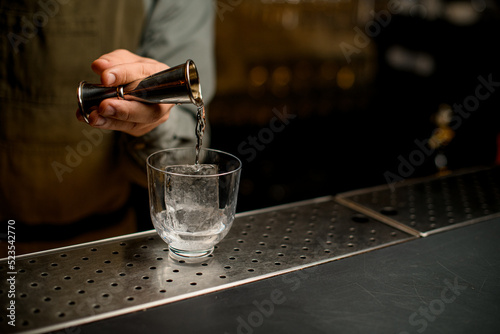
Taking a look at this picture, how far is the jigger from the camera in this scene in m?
0.94

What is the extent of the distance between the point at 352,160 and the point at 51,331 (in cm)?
277

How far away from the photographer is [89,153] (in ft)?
5.30

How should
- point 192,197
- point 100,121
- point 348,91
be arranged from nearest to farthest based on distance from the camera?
point 192,197 < point 100,121 < point 348,91

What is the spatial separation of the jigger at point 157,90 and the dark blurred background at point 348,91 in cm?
187

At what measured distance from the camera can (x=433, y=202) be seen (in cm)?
142

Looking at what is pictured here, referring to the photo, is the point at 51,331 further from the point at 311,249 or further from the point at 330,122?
the point at 330,122

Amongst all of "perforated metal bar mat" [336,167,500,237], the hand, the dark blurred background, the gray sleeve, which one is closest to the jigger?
the hand

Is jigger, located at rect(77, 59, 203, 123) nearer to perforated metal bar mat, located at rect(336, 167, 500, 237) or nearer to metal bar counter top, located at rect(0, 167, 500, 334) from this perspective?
metal bar counter top, located at rect(0, 167, 500, 334)

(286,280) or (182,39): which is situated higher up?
(182,39)

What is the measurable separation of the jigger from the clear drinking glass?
124mm

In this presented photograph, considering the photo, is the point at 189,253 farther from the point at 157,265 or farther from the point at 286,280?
the point at 286,280

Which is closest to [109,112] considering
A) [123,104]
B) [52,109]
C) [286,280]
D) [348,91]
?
[123,104]

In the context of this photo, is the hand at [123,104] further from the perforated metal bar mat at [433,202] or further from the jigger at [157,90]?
the perforated metal bar mat at [433,202]

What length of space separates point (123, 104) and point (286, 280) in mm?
484
